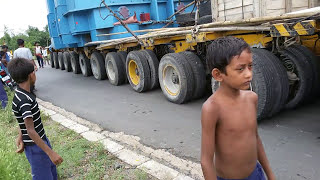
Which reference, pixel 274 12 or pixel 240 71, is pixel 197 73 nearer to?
pixel 274 12

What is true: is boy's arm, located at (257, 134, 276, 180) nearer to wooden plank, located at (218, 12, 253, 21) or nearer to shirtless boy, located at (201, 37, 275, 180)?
shirtless boy, located at (201, 37, 275, 180)

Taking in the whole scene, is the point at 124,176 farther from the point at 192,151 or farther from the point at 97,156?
the point at 192,151

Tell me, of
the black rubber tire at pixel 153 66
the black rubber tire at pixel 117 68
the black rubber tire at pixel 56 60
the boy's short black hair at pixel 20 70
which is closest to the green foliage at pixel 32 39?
the black rubber tire at pixel 56 60

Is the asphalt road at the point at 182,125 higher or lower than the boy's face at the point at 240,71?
lower

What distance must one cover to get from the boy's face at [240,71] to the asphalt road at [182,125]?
5.94 ft

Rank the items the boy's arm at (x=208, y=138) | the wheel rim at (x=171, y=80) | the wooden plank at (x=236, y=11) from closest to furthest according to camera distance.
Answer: the boy's arm at (x=208, y=138)
the wooden plank at (x=236, y=11)
the wheel rim at (x=171, y=80)

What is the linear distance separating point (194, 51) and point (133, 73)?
2252mm

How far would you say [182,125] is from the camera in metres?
4.74

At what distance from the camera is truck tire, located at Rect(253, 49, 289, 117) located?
→ 4.24 metres

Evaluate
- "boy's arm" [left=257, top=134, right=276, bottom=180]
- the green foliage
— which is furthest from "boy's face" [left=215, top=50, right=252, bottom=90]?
the green foliage

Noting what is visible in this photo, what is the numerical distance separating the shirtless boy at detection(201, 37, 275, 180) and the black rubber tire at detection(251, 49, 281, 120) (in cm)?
259

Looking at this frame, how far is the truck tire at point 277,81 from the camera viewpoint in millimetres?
4238

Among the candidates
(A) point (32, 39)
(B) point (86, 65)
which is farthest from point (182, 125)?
(A) point (32, 39)

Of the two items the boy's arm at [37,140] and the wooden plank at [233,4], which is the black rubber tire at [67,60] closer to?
the wooden plank at [233,4]
